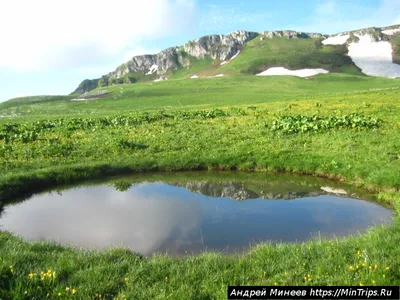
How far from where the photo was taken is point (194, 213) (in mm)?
13766

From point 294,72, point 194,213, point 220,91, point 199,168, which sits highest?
point 294,72

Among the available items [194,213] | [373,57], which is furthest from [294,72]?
[194,213]

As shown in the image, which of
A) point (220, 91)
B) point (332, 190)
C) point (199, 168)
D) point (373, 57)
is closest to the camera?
point (332, 190)

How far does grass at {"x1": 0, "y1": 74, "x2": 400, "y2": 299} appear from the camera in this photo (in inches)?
293

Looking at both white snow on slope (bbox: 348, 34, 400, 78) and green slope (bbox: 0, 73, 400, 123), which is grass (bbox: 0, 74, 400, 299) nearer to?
green slope (bbox: 0, 73, 400, 123)

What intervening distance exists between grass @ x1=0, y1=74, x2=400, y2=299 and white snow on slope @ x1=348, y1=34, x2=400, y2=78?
4855 inches

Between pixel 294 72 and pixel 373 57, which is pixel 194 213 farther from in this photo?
pixel 373 57

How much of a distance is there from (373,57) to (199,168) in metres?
172

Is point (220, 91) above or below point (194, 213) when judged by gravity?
above

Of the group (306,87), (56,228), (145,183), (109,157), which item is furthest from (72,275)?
(306,87)

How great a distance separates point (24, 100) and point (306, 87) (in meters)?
80.6

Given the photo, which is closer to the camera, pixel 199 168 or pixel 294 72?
pixel 199 168

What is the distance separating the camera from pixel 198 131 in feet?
95.2

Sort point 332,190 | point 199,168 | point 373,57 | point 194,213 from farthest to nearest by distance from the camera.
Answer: point 373,57 < point 199,168 < point 332,190 < point 194,213
